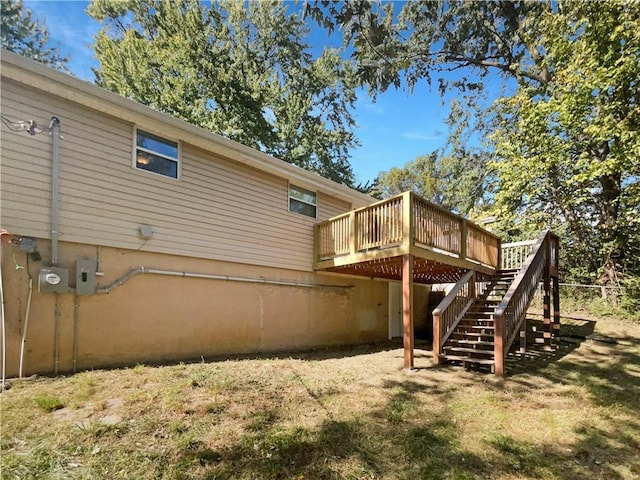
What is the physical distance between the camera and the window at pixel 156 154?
263 inches

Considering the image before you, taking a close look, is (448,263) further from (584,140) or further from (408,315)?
(584,140)

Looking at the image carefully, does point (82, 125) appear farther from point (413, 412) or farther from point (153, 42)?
point (153, 42)

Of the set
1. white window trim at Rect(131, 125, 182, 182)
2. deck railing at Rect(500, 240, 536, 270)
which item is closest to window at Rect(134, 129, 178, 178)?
white window trim at Rect(131, 125, 182, 182)

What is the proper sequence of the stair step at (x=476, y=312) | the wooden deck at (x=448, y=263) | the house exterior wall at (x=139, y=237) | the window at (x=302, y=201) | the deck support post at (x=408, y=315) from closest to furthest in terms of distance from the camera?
the house exterior wall at (x=139, y=237) → the deck support post at (x=408, y=315) → the wooden deck at (x=448, y=263) → the stair step at (x=476, y=312) → the window at (x=302, y=201)

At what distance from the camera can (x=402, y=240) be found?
7070mm

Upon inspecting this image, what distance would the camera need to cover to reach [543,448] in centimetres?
348

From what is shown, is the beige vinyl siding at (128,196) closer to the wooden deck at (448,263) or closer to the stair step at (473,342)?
the wooden deck at (448,263)

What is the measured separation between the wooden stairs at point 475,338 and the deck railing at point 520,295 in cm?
26

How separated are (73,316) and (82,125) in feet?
10.5

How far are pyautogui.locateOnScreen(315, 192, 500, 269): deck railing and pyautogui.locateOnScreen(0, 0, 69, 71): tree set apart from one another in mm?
18460

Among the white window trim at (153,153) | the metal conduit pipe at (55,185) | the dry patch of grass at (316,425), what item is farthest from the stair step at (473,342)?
the metal conduit pipe at (55,185)

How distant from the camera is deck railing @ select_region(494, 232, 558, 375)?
594 centimetres

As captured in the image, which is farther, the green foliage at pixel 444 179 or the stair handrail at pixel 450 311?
the green foliage at pixel 444 179

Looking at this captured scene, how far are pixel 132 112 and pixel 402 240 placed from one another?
18.5 feet
